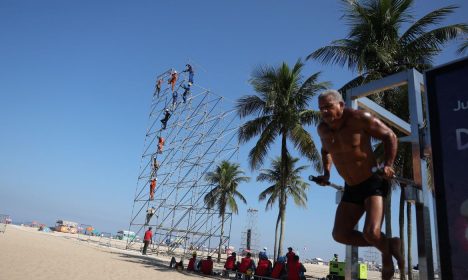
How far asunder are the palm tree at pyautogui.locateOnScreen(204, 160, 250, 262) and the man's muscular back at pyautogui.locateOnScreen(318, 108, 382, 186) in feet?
90.7

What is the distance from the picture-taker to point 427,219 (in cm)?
269

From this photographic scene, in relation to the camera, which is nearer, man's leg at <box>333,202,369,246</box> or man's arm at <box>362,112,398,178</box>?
man's arm at <box>362,112,398,178</box>

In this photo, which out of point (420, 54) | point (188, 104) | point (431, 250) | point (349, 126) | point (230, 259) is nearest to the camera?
point (431, 250)

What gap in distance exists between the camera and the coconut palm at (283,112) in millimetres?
17203

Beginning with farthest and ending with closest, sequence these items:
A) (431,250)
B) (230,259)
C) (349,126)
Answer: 1. (230,259)
2. (349,126)
3. (431,250)

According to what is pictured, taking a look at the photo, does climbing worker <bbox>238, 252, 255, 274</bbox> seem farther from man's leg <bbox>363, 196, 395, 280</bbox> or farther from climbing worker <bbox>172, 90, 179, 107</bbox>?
climbing worker <bbox>172, 90, 179, 107</bbox>

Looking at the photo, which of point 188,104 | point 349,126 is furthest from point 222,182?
point 349,126

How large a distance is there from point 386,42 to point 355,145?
12.6m

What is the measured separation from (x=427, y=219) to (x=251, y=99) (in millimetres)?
15699

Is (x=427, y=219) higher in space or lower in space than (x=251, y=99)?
lower

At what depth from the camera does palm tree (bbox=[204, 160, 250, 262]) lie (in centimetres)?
3050

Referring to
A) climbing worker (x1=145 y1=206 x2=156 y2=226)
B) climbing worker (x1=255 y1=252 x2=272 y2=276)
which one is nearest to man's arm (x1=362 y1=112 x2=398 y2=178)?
climbing worker (x1=255 y1=252 x2=272 y2=276)

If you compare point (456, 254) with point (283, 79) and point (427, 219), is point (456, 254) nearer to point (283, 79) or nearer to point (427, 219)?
point (427, 219)

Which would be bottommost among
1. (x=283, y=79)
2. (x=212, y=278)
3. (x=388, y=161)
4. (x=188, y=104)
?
(x=212, y=278)
